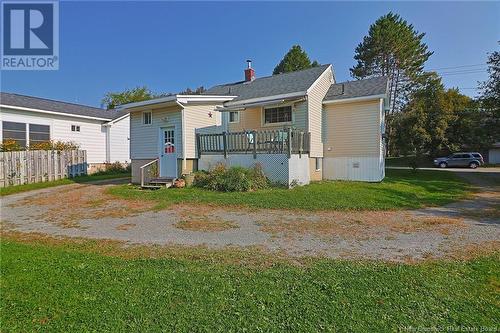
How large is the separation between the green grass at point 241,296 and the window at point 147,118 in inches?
468

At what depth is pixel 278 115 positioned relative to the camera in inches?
615

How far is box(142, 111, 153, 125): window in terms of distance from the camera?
15.8 m

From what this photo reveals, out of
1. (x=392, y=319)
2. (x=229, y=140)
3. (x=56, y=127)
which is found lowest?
(x=392, y=319)

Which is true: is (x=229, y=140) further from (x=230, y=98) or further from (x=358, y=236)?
(x=358, y=236)

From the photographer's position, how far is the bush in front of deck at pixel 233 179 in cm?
1178

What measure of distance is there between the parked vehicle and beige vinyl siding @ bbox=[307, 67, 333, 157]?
927 inches

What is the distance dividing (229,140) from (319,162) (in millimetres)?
5495

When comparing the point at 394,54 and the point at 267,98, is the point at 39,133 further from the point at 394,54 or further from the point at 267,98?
the point at 394,54

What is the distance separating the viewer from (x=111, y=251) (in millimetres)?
5301

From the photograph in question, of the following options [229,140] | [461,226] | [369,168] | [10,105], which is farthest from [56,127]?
[461,226]

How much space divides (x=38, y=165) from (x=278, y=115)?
13381 millimetres

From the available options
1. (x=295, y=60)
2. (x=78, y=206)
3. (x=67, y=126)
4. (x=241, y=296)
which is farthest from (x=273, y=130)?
(x=295, y=60)

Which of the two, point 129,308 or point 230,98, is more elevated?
point 230,98

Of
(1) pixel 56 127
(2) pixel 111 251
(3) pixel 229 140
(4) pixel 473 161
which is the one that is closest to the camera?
(2) pixel 111 251
